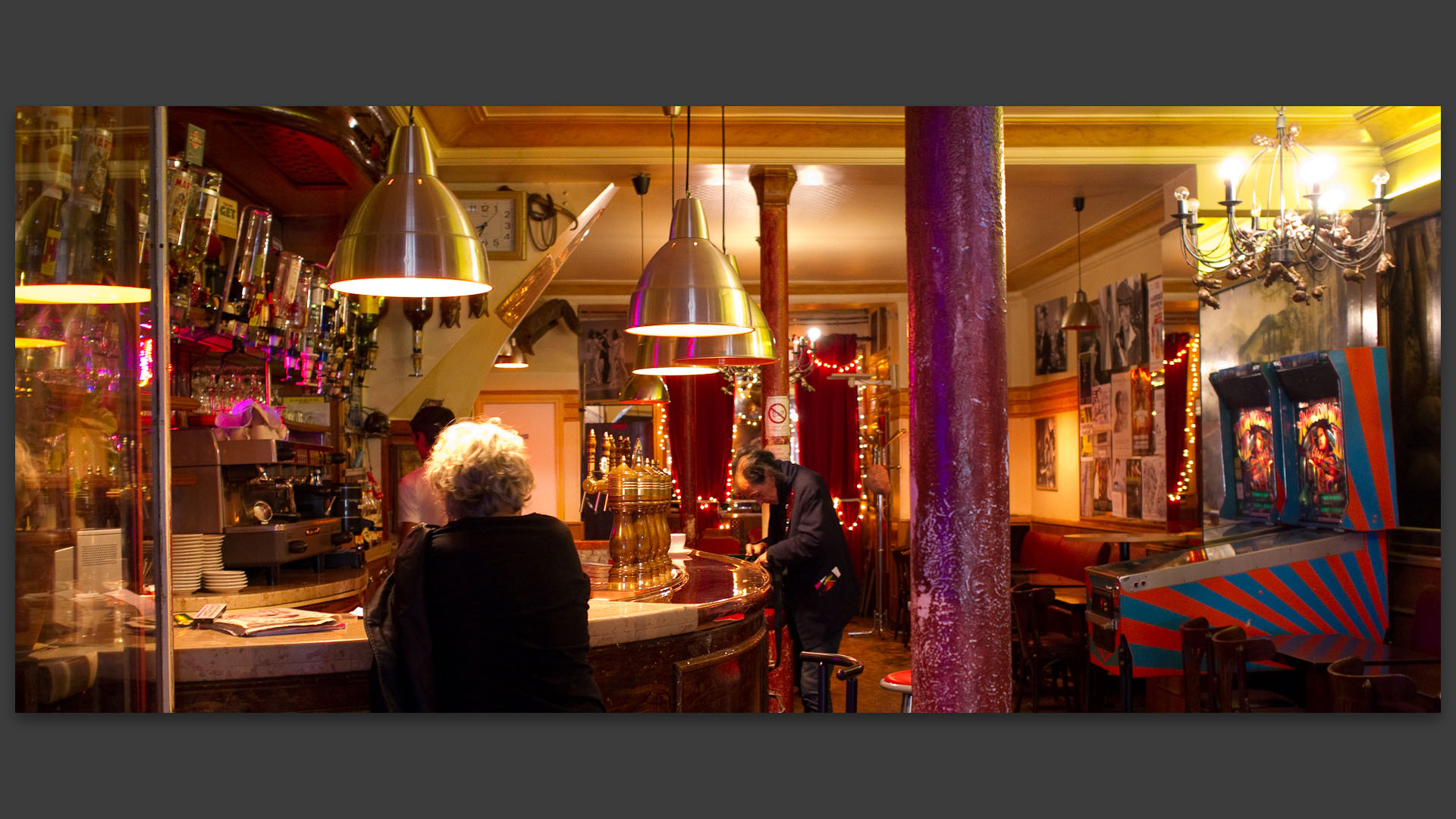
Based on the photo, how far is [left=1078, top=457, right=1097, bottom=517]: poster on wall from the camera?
1004 centimetres

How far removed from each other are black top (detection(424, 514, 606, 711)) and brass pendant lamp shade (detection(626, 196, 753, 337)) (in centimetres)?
101

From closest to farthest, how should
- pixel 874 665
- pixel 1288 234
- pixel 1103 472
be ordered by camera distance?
1. pixel 1288 234
2. pixel 874 665
3. pixel 1103 472

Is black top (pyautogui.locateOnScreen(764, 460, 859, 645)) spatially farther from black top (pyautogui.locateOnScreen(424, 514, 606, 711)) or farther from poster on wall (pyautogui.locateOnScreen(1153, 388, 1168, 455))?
poster on wall (pyautogui.locateOnScreen(1153, 388, 1168, 455))

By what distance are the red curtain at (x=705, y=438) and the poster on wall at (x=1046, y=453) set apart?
3.36m

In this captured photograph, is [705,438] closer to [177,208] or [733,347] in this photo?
[733,347]

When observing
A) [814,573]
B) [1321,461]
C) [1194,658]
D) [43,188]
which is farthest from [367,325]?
[1321,461]

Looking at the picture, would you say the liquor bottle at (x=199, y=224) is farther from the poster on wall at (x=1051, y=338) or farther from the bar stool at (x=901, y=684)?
the poster on wall at (x=1051, y=338)

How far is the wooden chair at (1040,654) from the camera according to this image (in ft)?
19.9

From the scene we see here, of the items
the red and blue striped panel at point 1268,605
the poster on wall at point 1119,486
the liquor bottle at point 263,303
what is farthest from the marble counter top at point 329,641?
the poster on wall at point 1119,486

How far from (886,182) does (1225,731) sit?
4.57 m

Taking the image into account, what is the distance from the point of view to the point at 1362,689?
11.1ft

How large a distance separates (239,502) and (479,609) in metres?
2.27

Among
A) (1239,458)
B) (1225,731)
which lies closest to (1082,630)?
(1239,458)

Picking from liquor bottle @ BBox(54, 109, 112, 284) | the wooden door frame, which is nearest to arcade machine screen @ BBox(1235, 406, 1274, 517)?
liquor bottle @ BBox(54, 109, 112, 284)
